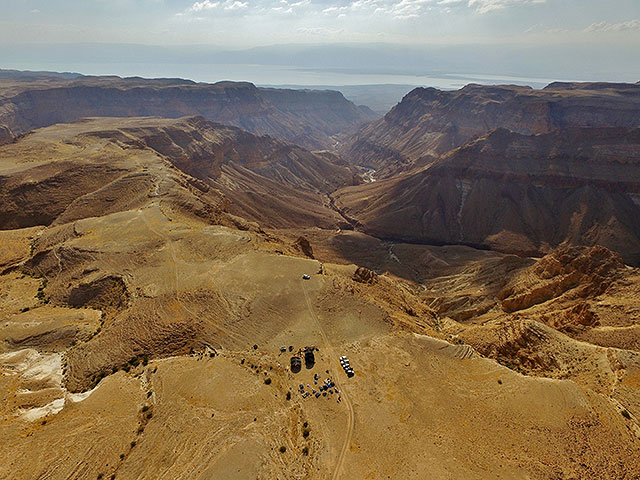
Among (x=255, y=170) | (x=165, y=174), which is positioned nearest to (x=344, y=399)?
(x=165, y=174)

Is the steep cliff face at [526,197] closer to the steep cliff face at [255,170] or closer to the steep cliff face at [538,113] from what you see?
the steep cliff face at [255,170]

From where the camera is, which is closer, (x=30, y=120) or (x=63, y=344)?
(x=63, y=344)

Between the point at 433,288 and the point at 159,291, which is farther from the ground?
the point at 159,291

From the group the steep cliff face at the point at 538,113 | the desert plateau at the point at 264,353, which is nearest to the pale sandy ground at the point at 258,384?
the desert plateau at the point at 264,353

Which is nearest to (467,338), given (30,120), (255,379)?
(255,379)

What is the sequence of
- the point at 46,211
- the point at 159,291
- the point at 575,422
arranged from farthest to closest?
the point at 46,211, the point at 159,291, the point at 575,422

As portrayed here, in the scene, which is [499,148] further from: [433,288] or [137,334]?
[137,334]

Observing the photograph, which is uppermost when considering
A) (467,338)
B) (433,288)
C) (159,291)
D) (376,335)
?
(159,291)

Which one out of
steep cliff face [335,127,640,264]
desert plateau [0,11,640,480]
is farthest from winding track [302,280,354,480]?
steep cliff face [335,127,640,264]

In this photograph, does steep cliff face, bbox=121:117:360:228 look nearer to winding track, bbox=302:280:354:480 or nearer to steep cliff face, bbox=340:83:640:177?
steep cliff face, bbox=340:83:640:177
